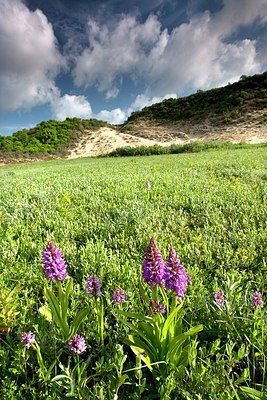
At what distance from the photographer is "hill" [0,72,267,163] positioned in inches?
2126

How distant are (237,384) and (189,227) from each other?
3.04 metres

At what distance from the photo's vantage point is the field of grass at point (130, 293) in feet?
5.93

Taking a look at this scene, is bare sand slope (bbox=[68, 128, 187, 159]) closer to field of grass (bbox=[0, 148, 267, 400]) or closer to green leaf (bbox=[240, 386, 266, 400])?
field of grass (bbox=[0, 148, 267, 400])

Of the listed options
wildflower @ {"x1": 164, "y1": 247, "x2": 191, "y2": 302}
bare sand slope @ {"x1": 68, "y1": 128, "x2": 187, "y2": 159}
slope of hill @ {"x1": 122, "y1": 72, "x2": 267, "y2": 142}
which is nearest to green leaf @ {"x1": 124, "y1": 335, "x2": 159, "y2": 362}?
wildflower @ {"x1": 164, "y1": 247, "x2": 191, "y2": 302}

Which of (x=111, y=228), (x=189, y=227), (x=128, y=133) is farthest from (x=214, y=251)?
(x=128, y=133)

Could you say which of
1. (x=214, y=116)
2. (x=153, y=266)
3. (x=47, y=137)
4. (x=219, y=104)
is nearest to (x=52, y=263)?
(x=153, y=266)

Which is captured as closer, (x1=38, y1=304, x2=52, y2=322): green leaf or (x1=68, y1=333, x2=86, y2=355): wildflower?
(x1=68, y1=333, x2=86, y2=355): wildflower

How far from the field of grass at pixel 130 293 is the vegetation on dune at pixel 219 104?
5606 centimetres

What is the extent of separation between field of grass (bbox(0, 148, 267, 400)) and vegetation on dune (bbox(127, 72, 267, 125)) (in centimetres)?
5606

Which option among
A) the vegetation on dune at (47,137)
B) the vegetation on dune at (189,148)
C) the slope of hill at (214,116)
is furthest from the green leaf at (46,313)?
the vegetation on dune at (47,137)

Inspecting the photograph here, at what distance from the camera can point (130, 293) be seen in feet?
8.70

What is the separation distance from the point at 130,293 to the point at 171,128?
66.6 meters

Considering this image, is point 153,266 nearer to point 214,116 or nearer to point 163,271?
point 163,271

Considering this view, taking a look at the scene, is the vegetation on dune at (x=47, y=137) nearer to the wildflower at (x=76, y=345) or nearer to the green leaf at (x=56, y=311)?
the green leaf at (x=56, y=311)
